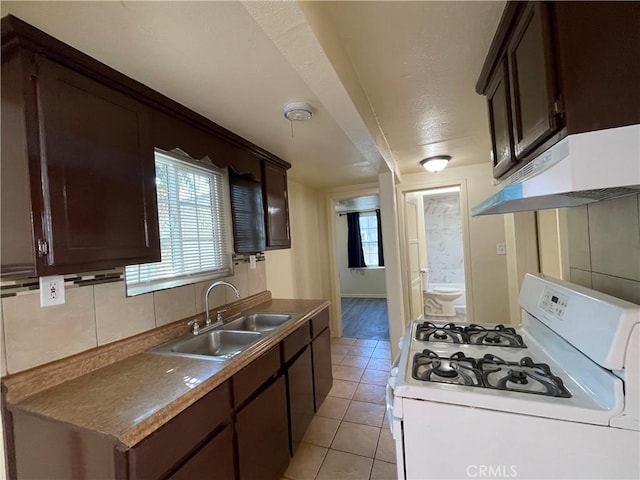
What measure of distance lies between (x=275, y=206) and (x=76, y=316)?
5.40 ft

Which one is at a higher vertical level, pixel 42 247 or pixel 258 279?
pixel 42 247

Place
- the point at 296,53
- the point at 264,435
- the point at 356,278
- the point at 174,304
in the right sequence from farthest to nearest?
the point at 356,278 < the point at 174,304 < the point at 264,435 < the point at 296,53

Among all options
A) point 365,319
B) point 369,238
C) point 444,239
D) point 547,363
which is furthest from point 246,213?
point 369,238

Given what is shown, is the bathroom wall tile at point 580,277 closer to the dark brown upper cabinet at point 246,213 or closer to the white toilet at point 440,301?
the dark brown upper cabinet at point 246,213

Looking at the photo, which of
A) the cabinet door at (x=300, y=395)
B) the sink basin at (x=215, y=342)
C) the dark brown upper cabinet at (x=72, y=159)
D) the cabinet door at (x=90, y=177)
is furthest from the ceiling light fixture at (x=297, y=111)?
the cabinet door at (x=300, y=395)

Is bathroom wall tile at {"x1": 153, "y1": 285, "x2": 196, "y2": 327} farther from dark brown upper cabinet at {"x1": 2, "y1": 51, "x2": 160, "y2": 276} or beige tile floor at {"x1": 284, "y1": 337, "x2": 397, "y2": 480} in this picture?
beige tile floor at {"x1": 284, "y1": 337, "x2": 397, "y2": 480}

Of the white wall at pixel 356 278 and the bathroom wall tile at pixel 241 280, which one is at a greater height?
the bathroom wall tile at pixel 241 280

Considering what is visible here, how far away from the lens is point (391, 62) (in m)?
1.29

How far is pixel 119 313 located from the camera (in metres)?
1.41

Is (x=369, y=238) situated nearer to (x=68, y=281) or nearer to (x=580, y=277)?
(x=580, y=277)

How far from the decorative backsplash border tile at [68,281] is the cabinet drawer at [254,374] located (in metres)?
0.77

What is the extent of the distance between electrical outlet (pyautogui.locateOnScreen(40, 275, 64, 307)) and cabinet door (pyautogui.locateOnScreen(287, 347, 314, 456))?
1.21 metres

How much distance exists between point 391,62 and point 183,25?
853mm

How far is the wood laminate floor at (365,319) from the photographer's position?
4204 mm
